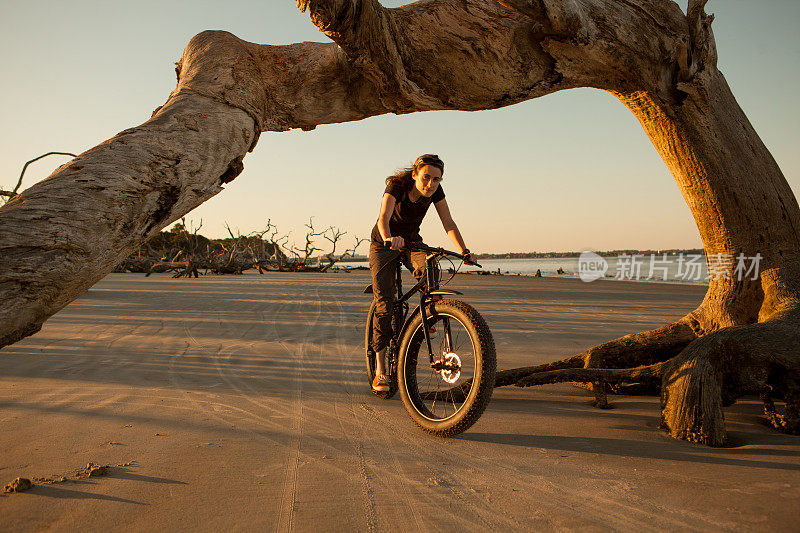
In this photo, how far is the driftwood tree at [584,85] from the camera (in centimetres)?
329

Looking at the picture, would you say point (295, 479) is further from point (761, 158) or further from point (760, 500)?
point (761, 158)

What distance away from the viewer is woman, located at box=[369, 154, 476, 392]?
3949mm

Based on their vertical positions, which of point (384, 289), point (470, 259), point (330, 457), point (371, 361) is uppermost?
point (470, 259)

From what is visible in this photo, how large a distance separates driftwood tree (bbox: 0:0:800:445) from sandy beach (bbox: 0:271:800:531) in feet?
1.58

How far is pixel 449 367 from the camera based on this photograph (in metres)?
3.46

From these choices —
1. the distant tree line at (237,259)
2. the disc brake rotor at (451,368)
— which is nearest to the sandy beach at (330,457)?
Result: the disc brake rotor at (451,368)

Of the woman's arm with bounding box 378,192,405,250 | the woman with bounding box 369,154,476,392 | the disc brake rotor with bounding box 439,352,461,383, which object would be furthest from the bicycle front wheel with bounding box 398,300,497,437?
the woman's arm with bounding box 378,192,405,250

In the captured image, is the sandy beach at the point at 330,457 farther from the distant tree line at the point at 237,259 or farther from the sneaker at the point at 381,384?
the distant tree line at the point at 237,259

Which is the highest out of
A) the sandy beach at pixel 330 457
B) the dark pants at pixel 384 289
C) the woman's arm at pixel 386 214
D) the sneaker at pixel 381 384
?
the woman's arm at pixel 386 214

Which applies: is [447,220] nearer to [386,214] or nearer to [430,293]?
[386,214]

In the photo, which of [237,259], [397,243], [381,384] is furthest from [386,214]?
[237,259]

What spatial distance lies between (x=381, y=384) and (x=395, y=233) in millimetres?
1322

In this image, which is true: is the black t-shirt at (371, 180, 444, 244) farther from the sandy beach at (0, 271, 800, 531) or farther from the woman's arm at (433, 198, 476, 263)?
the sandy beach at (0, 271, 800, 531)

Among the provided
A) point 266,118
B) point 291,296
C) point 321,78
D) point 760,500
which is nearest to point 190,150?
point 266,118
